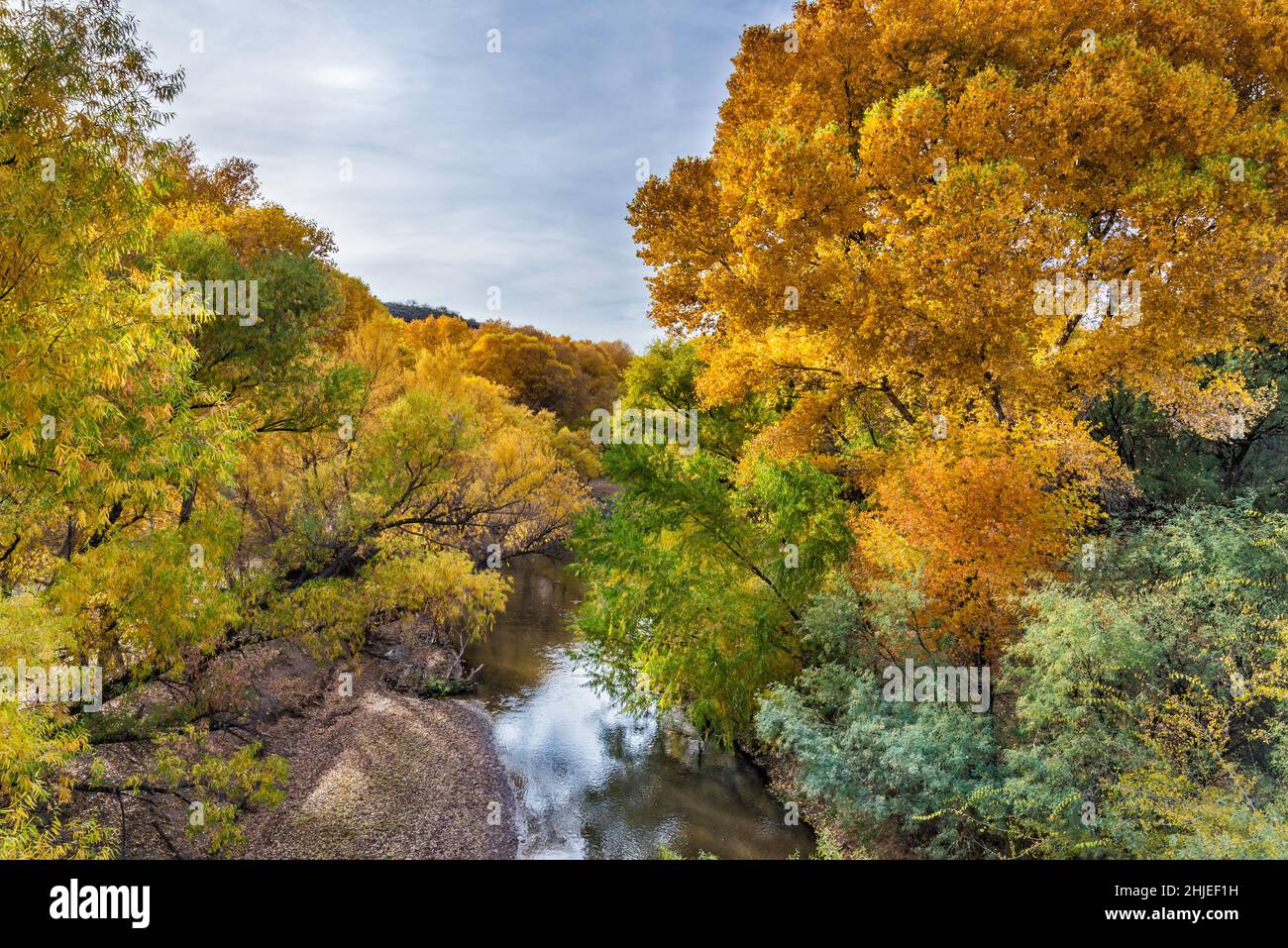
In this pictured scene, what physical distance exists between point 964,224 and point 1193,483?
7.39 m

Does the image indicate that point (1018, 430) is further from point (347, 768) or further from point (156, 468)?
point (347, 768)

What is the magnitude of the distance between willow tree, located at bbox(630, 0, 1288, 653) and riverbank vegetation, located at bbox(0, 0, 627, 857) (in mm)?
8285

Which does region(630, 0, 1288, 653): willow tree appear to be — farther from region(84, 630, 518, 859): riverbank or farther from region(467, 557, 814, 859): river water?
region(84, 630, 518, 859): riverbank

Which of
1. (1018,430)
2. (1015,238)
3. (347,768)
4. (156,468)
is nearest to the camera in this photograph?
(156,468)

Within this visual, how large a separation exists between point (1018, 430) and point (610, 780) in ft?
35.2

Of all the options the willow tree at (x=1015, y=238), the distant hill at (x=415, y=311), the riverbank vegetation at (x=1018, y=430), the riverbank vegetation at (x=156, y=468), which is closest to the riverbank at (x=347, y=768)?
the riverbank vegetation at (x=156, y=468)

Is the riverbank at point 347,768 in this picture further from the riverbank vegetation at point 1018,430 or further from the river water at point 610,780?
the riverbank vegetation at point 1018,430

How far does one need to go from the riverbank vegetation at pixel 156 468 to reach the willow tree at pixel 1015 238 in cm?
829

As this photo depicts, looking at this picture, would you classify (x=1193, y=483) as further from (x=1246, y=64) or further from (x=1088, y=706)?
(x=1246, y=64)

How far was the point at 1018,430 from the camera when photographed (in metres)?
10.4

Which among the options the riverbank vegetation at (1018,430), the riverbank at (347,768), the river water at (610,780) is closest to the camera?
the riverbank vegetation at (1018,430)

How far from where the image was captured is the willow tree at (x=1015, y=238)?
9.98 metres

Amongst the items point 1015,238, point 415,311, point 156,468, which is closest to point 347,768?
point 156,468
